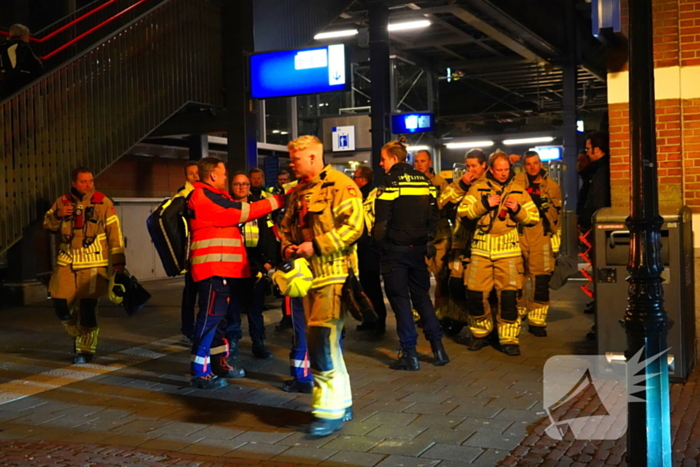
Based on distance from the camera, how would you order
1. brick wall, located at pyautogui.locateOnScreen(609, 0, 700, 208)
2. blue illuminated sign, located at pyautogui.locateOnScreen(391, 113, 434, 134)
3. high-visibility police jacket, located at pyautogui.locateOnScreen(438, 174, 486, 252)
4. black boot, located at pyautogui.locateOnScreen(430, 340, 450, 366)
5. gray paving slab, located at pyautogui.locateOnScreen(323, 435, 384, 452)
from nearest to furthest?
gray paving slab, located at pyautogui.locateOnScreen(323, 435, 384, 452)
black boot, located at pyautogui.locateOnScreen(430, 340, 450, 366)
brick wall, located at pyautogui.locateOnScreen(609, 0, 700, 208)
high-visibility police jacket, located at pyautogui.locateOnScreen(438, 174, 486, 252)
blue illuminated sign, located at pyautogui.locateOnScreen(391, 113, 434, 134)

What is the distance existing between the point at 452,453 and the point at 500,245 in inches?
136

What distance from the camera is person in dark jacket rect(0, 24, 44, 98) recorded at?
10.5m

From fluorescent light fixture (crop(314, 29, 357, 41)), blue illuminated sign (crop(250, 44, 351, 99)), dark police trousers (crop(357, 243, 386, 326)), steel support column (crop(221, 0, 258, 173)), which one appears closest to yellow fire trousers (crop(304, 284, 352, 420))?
dark police trousers (crop(357, 243, 386, 326))

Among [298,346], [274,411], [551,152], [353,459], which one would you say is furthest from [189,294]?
[551,152]

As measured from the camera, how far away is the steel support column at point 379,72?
59.9ft

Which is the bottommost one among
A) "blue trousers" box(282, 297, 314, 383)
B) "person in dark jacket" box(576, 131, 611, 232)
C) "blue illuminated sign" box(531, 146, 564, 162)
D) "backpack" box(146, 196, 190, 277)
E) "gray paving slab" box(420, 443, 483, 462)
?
"gray paving slab" box(420, 443, 483, 462)

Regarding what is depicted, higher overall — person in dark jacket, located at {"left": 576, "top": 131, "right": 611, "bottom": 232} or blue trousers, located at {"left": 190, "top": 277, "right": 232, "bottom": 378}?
person in dark jacket, located at {"left": 576, "top": 131, "right": 611, "bottom": 232}

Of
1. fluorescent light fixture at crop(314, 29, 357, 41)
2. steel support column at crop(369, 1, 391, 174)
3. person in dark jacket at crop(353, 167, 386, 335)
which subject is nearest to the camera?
person in dark jacket at crop(353, 167, 386, 335)

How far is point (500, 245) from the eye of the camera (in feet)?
26.4

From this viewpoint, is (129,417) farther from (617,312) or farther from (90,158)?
(90,158)

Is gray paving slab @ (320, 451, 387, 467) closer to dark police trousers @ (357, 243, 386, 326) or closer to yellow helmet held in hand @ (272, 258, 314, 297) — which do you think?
yellow helmet held in hand @ (272, 258, 314, 297)

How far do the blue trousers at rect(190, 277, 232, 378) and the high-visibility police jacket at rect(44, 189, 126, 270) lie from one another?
1792mm

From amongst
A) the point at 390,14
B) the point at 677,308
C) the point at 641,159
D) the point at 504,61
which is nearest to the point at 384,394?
the point at 677,308

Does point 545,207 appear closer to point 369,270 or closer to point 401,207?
point 369,270
